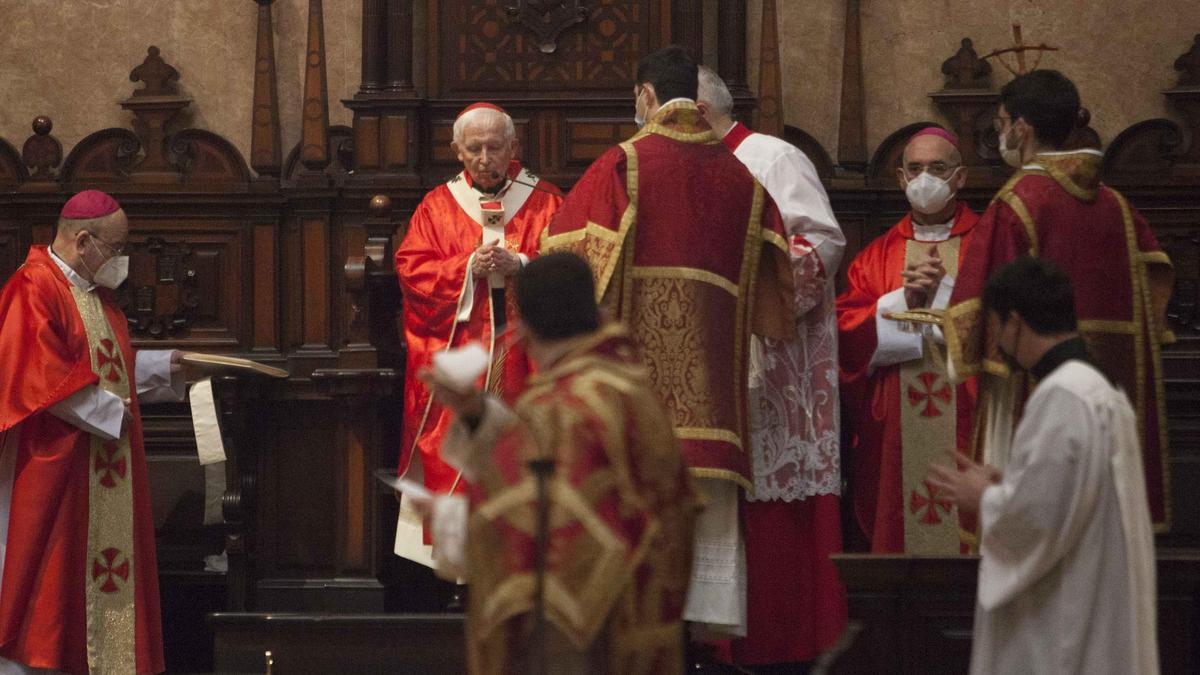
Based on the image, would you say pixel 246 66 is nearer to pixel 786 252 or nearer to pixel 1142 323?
pixel 786 252

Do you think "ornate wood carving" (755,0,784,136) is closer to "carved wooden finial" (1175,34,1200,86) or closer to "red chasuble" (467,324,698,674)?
"carved wooden finial" (1175,34,1200,86)

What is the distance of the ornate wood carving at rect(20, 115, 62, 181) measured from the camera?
8148 millimetres

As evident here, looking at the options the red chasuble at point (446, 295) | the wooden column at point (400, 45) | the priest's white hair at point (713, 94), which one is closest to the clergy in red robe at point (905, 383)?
the priest's white hair at point (713, 94)

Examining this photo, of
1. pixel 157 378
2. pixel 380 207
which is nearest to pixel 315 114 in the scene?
pixel 380 207

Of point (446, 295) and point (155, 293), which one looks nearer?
point (446, 295)

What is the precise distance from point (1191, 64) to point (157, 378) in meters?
4.58

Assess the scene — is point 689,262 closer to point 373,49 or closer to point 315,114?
point 373,49

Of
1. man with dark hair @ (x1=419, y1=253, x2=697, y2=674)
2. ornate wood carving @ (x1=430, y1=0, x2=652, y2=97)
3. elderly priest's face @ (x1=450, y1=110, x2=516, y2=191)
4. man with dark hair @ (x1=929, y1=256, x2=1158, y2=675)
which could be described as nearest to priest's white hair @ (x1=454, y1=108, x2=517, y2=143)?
elderly priest's face @ (x1=450, y1=110, x2=516, y2=191)

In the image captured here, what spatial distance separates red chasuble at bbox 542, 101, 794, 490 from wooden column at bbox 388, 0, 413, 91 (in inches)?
79.5

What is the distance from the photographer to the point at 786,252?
615cm

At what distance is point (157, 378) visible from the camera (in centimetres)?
731

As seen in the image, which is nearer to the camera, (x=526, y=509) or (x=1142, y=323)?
(x=526, y=509)

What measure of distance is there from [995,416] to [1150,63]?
3513 millimetres

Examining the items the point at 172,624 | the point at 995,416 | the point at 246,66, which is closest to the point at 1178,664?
the point at 995,416
